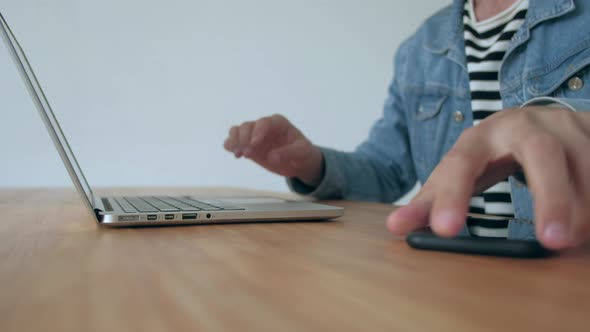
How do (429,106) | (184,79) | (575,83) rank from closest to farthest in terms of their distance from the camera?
1. (575,83)
2. (429,106)
3. (184,79)

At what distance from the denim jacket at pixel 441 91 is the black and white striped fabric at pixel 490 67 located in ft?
0.07

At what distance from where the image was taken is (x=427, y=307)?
0.19m

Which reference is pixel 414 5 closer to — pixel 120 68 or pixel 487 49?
pixel 120 68

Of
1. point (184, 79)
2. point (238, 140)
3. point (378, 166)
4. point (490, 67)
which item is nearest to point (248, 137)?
point (238, 140)

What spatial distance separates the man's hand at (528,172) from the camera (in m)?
0.26

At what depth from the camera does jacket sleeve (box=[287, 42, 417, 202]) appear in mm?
833

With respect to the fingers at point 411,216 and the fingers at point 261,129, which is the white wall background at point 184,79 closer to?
the fingers at point 261,129

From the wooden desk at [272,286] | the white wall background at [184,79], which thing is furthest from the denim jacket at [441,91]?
the white wall background at [184,79]

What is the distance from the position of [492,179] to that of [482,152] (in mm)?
46

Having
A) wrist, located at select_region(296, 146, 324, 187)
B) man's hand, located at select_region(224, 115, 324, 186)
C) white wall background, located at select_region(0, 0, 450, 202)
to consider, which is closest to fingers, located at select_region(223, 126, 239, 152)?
man's hand, located at select_region(224, 115, 324, 186)

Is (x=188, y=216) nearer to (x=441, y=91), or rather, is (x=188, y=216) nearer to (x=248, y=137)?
(x=248, y=137)

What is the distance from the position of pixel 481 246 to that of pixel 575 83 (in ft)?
1.84

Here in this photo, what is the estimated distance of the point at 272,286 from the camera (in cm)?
22

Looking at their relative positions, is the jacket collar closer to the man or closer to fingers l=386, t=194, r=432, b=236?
the man
